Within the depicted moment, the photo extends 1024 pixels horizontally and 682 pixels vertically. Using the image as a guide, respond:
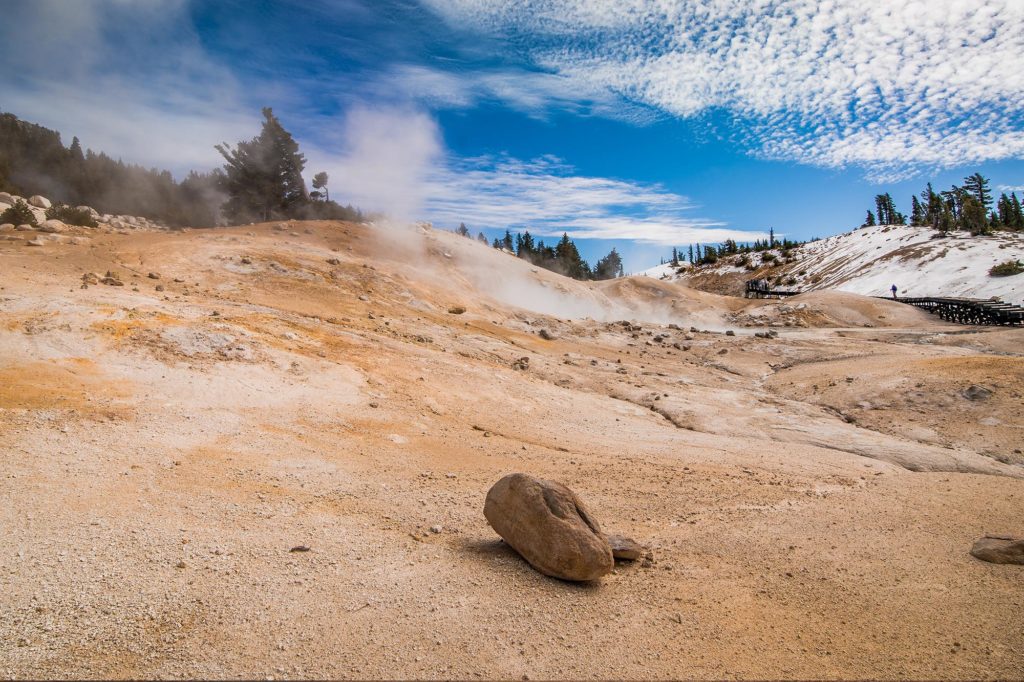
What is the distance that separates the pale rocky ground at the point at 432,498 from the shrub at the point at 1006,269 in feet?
143

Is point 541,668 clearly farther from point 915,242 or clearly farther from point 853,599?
point 915,242

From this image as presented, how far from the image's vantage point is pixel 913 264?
63438 mm

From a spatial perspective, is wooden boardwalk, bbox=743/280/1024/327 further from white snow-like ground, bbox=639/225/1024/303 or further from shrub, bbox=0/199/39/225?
shrub, bbox=0/199/39/225

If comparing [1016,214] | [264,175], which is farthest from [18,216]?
[1016,214]

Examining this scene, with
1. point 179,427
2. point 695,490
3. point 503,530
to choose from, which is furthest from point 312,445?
point 695,490

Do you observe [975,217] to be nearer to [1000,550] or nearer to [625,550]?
[1000,550]

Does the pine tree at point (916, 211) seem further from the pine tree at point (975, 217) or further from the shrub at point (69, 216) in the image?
the shrub at point (69, 216)

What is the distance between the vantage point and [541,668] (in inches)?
171

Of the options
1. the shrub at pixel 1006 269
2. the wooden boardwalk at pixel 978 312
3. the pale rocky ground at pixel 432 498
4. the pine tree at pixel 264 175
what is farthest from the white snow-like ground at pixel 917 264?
the pine tree at pixel 264 175

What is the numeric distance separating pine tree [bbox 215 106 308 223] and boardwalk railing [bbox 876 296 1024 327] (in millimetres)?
53381

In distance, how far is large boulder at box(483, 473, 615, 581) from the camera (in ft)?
18.0

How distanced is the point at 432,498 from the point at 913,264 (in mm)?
76623

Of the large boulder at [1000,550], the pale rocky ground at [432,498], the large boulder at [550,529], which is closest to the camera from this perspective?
the pale rocky ground at [432,498]

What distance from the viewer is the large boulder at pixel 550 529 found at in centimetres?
549
